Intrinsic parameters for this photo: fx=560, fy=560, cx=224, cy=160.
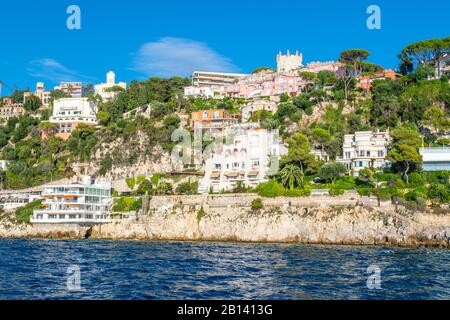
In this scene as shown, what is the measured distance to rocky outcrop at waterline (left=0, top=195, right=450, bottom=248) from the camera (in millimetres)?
61969

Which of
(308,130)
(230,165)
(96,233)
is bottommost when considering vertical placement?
(96,233)

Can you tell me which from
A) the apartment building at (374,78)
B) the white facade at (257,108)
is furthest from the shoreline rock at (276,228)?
the apartment building at (374,78)

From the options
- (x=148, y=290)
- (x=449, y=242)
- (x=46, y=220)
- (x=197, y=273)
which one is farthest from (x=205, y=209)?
(x=148, y=290)

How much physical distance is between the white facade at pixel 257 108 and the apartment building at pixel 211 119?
3165 mm

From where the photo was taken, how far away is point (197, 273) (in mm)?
35531

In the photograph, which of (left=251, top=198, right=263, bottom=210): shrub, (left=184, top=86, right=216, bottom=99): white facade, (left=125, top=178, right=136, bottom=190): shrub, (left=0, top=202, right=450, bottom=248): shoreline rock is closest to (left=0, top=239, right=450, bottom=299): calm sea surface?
(left=0, top=202, right=450, bottom=248): shoreline rock

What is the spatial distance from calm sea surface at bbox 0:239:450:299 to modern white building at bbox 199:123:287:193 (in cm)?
3220

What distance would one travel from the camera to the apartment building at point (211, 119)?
109312 mm

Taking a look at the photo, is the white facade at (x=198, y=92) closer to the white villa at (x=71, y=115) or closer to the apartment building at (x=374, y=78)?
the white villa at (x=71, y=115)

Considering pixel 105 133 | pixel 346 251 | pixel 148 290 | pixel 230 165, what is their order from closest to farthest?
pixel 148 290
pixel 346 251
pixel 230 165
pixel 105 133

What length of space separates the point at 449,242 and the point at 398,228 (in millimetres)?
5417

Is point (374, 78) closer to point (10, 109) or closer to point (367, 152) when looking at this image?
point (367, 152)

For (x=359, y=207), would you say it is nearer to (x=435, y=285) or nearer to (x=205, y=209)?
(x=205, y=209)

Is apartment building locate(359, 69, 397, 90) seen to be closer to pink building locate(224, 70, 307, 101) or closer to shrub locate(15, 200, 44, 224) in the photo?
pink building locate(224, 70, 307, 101)
